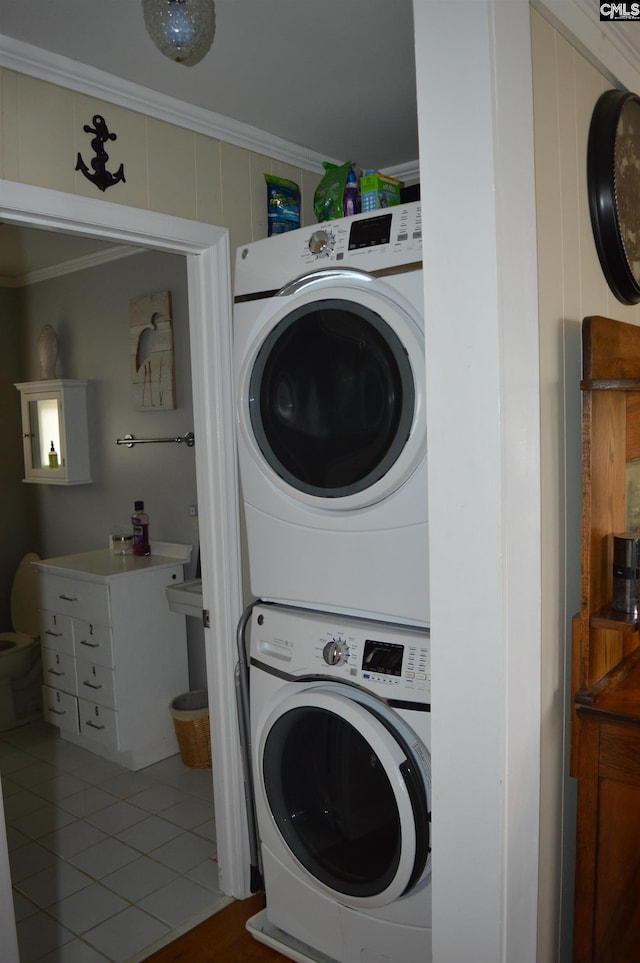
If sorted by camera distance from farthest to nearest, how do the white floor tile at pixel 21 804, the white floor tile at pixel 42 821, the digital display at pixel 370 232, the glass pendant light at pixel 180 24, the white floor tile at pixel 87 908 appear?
the white floor tile at pixel 21 804
the white floor tile at pixel 42 821
the white floor tile at pixel 87 908
the digital display at pixel 370 232
the glass pendant light at pixel 180 24

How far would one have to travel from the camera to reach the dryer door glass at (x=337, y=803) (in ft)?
5.62

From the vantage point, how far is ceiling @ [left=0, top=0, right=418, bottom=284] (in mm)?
1630

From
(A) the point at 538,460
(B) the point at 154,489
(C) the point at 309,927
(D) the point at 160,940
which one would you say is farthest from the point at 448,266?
(B) the point at 154,489

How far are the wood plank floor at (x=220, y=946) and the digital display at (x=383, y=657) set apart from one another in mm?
961

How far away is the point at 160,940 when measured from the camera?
215 cm

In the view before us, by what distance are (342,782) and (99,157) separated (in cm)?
172

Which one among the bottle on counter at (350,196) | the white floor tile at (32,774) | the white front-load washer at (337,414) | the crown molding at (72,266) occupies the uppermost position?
→ the crown molding at (72,266)

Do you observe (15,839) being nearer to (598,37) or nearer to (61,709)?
(61,709)

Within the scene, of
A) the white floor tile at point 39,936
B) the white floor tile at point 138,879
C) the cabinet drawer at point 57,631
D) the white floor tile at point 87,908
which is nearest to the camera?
the white floor tile at point 39,936

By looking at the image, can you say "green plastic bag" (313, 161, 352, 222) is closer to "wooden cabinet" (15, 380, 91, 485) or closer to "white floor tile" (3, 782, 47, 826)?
"wooden cabinet" (15, 380, 91, 485)

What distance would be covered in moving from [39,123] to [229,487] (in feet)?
3.61

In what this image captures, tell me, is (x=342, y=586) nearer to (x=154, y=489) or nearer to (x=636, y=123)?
(x=636, y=123)

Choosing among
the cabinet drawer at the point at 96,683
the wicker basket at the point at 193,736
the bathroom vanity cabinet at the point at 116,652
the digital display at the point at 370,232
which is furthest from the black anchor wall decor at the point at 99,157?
the wicker basket at the point at 193,736

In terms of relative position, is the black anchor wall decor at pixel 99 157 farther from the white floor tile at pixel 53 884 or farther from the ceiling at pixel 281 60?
the white floor tile at pixel 53 884
